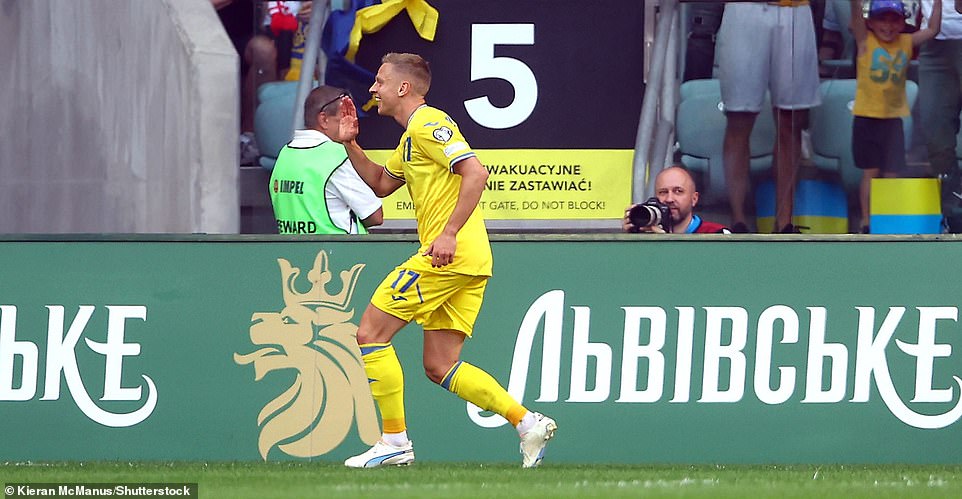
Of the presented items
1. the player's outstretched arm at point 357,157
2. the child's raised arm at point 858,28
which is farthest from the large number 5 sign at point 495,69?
the player's outstretched arm at point 357,157

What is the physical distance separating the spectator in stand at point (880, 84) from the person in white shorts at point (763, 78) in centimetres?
34

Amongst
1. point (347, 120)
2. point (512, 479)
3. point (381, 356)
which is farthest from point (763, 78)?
point (512, 479)

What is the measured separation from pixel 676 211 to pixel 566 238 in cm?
129

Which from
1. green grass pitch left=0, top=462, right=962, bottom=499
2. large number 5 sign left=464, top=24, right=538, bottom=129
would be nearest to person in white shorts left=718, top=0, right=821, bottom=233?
large number 5 sign left=464, top=24, right=538, bottom=129

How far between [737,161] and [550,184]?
1.24 meters

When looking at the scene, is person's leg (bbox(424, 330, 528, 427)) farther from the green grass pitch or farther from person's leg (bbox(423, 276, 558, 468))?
the green grass pitch

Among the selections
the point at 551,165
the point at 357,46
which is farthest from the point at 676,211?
the point at 357,46

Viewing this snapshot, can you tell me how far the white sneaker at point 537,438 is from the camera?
7.99 meters

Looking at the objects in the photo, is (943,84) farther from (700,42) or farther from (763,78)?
(700,42)

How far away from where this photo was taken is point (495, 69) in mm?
11742

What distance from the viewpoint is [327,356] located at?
8.91m

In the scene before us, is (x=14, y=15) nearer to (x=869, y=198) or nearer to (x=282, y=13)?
(x=282, y=13)

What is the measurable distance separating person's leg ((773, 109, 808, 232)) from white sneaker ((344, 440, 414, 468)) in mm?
4389

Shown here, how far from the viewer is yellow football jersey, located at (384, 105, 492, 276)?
26.0 feet
